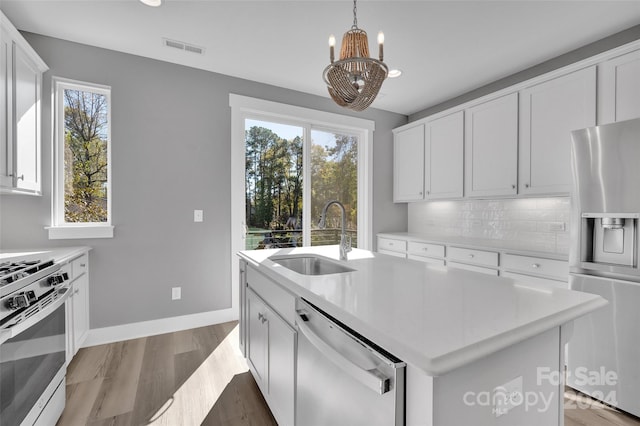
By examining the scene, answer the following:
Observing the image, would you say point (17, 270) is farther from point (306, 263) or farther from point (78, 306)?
point (306, 263)

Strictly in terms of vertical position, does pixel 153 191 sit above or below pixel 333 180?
below

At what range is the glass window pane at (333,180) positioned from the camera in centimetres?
395

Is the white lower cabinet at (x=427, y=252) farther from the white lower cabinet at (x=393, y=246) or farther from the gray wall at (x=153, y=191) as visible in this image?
the gray wall at (x=153, y=191)

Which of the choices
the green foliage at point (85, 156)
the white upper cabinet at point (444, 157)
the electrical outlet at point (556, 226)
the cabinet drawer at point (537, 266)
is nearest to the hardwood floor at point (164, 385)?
the green foliage at point (85, 156)

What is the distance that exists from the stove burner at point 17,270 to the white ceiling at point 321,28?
1825 millimetres

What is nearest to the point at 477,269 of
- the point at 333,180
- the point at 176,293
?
the point at 333,180

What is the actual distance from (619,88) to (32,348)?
12.8 ft

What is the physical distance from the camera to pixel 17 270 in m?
1.47

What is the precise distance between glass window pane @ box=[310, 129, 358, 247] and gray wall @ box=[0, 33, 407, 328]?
107 cm

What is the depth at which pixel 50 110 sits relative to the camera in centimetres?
254

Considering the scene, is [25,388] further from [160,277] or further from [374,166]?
[374,166]

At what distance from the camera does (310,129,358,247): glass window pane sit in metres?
3.95

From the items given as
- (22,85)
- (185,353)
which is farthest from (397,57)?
(185,353)

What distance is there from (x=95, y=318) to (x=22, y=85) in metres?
1.93
